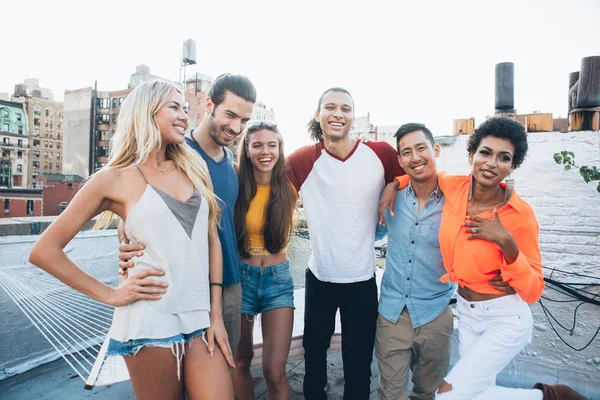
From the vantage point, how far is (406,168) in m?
2.28

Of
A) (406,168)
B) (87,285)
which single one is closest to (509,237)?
(406,168)

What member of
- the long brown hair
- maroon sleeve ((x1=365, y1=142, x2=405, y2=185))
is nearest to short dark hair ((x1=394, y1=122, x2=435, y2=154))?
maroon sleeve ((x1=365, y1=142, x2=405, y2=185))

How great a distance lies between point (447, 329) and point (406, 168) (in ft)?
3.39

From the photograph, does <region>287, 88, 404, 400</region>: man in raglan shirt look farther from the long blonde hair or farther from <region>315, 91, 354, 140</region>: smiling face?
the long blonde hair

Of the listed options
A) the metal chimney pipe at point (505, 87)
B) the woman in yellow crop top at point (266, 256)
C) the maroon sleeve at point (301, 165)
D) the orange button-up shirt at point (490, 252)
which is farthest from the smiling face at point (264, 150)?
the metal chimney pipe at point (505, 87)

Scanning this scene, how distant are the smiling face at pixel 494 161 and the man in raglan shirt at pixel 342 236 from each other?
659mm

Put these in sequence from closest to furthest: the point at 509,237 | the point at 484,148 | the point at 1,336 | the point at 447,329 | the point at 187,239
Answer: the point at 187,239, the point at 509,237, the point at 484,148, the point at 447,329, the point at 1,336

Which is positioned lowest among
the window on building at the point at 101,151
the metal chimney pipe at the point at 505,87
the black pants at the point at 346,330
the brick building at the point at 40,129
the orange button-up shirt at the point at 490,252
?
the black pants at the point at 346,330

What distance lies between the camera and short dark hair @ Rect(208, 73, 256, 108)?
2.23 m

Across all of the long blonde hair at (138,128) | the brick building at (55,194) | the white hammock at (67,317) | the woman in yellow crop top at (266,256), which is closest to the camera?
the long blonde hair at (138,128)

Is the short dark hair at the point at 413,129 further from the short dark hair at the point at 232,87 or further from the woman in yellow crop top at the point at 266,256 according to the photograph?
the short dark hair at the point at 232,87

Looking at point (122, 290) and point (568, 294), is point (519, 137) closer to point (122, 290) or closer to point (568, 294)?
point (122, 290)

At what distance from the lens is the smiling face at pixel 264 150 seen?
2453 millimetres

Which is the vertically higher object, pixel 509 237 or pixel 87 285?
pixel 509 237
